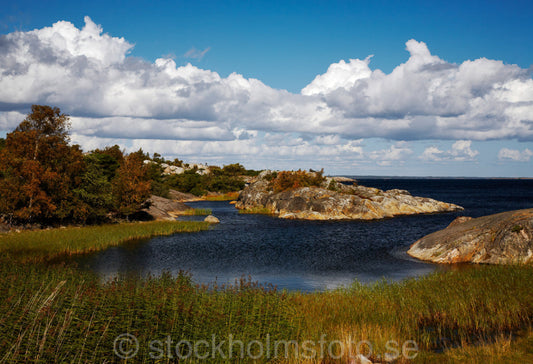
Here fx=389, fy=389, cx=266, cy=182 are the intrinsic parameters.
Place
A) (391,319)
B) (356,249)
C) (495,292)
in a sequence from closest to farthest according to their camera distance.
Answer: (391,319) → (495,292) → (356,249)

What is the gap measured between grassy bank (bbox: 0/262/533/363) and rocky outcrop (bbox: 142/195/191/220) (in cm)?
4298

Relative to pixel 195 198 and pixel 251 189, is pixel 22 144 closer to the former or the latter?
pixel 251 189

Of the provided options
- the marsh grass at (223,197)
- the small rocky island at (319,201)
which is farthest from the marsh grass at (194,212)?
the marsh grass at (223,197)

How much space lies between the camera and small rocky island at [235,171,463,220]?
65.1 m

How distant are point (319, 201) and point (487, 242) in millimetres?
39608

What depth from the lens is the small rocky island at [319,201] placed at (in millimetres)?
65125

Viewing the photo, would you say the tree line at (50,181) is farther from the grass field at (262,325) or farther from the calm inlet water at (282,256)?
the grass field at (262,325)

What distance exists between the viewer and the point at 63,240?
32750 millimetres

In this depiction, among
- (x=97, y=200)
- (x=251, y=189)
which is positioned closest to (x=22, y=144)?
(x=97, y=200)

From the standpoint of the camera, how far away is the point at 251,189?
293ft

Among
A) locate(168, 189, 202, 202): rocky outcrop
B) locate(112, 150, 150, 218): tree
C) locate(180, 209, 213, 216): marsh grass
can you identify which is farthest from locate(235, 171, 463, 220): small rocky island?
locate(112, 150, 150, 218): tree

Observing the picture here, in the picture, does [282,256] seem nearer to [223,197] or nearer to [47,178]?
[47,178]

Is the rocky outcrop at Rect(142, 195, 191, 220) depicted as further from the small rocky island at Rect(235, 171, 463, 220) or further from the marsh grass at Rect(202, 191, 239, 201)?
the marsh grass at Rect(202, 191, 239, 201)

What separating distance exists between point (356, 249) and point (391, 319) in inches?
938
